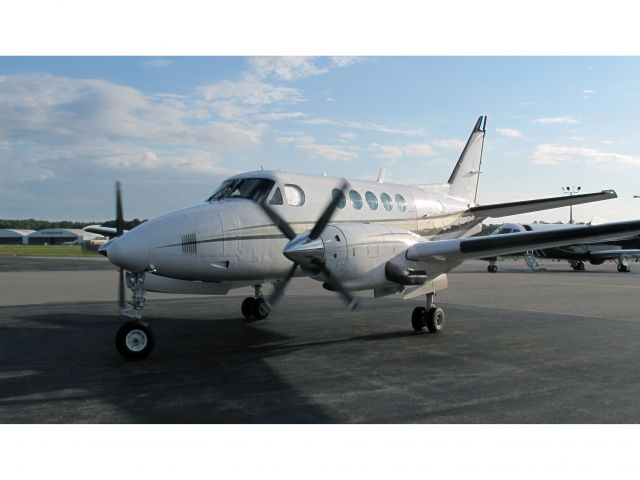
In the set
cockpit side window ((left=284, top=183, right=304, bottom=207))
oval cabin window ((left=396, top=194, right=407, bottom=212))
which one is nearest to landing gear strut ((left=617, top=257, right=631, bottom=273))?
oval cabin window ((left=396, top=194, right=407, bottom=212))

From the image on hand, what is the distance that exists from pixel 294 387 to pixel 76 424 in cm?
261

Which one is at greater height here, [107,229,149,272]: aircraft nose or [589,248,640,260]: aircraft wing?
[107,229,149,272]: aircraft nose

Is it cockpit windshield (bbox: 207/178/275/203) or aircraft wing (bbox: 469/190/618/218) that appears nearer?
cockpit windshield (bbox: 207/178/275/203)

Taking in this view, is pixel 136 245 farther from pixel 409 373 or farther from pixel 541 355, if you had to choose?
pixel 541 355

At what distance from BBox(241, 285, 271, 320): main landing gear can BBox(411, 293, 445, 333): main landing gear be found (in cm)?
390

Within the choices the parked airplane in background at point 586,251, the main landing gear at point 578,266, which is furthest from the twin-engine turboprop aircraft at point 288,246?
the main landing gear at point 578,266

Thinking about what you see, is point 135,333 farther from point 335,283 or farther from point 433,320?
point 433,320

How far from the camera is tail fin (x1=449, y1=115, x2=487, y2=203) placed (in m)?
16.2

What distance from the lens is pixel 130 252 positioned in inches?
319

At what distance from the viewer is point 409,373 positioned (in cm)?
753

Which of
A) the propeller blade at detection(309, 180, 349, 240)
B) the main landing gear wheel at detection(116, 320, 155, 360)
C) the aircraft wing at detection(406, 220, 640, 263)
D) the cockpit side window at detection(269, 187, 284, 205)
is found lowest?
the main landing gear wheel at detection(116, 320, 155, 360)

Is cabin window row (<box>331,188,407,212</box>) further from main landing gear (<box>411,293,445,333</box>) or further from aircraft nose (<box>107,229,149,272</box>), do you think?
aircraft nose (<box>107,229,149,272</box>)

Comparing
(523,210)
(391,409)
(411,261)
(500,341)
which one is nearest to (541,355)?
(500,341)

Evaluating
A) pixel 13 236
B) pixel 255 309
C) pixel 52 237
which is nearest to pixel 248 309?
pixel 255 309
